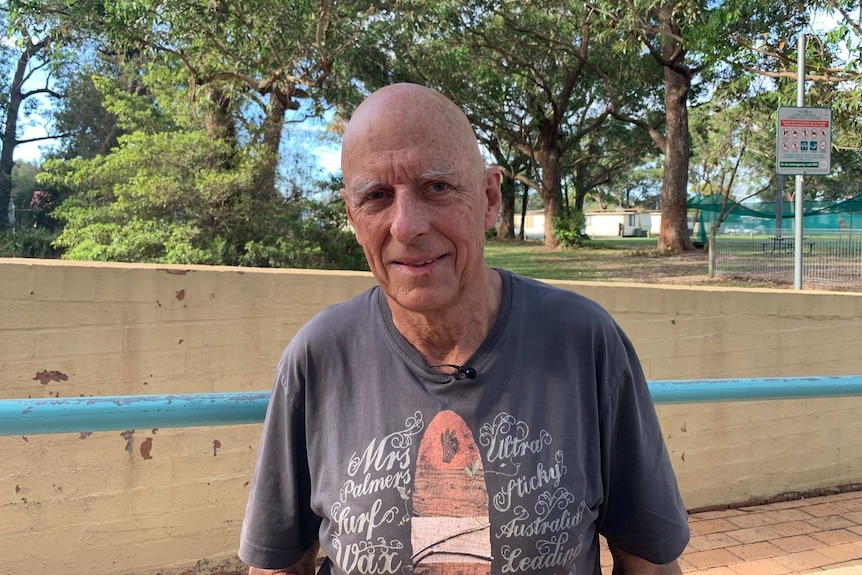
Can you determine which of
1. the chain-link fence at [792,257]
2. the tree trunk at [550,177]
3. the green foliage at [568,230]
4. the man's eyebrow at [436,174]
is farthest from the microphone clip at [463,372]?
the tree trunk at [550,177]

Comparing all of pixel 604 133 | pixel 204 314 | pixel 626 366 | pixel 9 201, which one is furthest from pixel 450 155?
pixel 604 133

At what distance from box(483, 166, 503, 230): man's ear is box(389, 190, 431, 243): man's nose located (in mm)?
173

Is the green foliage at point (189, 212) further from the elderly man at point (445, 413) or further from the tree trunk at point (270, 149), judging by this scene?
the elderly man at point (445, 413)

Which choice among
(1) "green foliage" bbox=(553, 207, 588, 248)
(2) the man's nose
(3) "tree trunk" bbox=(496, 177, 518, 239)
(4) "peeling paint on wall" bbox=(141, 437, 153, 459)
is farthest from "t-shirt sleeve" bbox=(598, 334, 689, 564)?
(3) "tree trunk" bbox=(496, 177, 518, 239)

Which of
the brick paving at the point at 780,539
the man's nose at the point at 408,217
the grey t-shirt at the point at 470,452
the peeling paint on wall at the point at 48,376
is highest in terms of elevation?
the man's nose at the point at 408,217

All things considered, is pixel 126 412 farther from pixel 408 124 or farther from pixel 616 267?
pixel 616 267

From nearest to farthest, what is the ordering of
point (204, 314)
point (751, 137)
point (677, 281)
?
point (204, 314)
point (677, 281)
point (751, 137)

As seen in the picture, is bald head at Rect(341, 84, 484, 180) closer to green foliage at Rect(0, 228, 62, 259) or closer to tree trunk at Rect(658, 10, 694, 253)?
green foliage at Rect(0, 228, 62, 259)

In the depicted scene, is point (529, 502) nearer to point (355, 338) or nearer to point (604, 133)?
point (355, 338)

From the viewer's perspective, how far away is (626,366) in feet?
4.70

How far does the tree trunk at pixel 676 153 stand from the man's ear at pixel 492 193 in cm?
1636

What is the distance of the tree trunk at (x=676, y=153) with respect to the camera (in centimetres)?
1664

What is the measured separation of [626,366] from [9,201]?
25780 millimetres

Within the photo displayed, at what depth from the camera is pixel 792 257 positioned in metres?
11.8
